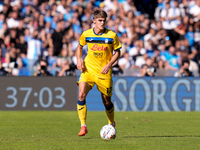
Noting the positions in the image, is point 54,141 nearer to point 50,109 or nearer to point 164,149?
point 164,149

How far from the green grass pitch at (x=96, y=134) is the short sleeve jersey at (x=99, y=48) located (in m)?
1.34

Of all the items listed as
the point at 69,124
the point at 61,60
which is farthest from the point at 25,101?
the point at 69,124

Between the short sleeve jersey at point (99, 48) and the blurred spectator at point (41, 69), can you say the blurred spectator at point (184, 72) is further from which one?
the short sleeve jersey at point (99, 48)

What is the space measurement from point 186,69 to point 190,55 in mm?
1412

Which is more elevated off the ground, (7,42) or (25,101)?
(7,42)

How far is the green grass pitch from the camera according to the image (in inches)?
322

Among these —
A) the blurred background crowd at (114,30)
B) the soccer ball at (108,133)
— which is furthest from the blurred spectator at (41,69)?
the soccer ball at (108,133)

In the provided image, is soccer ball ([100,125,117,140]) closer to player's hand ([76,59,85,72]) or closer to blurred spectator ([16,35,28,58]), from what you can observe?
player's hand ([76,59,85,72])

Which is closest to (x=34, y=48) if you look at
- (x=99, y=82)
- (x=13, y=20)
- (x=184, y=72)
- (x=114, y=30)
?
(x=13, y=20)

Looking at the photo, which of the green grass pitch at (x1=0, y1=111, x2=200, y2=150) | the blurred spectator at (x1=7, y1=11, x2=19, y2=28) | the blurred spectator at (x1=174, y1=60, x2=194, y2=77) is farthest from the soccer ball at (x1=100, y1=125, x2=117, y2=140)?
the blurred spectator at (x1=7, y1=11, x2=19, y2=28)

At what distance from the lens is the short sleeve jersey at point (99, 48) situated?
31.2 feet

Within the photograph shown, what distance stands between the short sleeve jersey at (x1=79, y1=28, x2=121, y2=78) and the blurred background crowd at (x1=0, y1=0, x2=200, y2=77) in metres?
8.12

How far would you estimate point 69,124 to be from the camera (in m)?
12.5

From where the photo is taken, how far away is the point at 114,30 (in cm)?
2042
